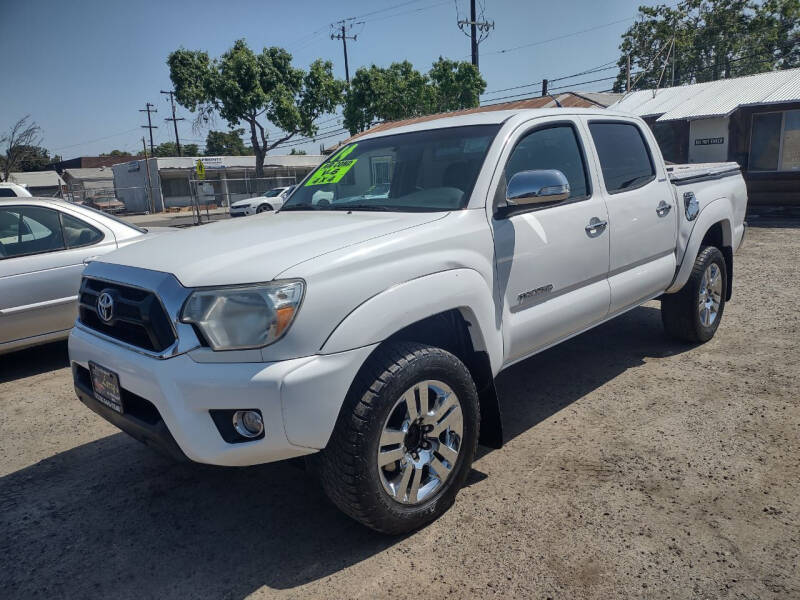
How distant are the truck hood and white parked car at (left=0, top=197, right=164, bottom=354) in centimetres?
262

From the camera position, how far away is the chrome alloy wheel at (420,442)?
261 centimetres

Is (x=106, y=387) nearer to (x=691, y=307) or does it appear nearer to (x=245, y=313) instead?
(x=245, y=313)

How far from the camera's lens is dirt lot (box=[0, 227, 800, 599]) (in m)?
2.49

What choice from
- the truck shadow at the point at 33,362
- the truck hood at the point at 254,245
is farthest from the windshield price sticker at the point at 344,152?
the truck shadow at the point at 33,362

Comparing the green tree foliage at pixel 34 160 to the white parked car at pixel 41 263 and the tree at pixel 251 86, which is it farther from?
the white parked car at pixel 41 263

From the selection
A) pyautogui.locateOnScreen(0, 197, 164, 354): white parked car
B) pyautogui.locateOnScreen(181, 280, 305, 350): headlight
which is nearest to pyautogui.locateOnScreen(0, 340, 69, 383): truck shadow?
pyautogui.locateOnScreen(0, 197, 164, 354): white parked car

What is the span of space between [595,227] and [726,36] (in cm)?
4914

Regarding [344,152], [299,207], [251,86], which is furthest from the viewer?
[251,86]

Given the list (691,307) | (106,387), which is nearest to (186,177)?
(691,307)

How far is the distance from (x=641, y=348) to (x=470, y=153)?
289 centimetres

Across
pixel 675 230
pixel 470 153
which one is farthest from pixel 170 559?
pixel 675 230

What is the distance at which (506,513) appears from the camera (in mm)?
2918

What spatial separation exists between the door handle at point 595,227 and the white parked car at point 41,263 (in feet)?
14.1

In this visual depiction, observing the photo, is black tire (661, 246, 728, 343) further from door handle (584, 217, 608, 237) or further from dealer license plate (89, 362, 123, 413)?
dealer license plate (89, 362, 123, 413)
